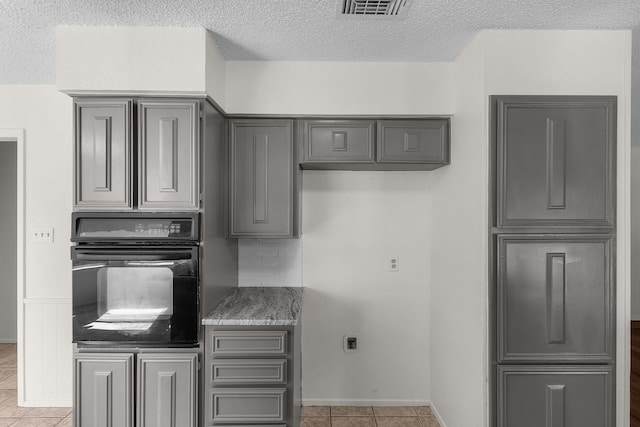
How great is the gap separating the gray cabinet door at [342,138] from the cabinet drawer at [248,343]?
119 centimetres

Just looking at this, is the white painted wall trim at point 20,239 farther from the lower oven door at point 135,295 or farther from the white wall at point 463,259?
the white wall at point 463,259

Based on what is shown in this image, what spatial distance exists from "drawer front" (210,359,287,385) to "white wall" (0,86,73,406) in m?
1.61

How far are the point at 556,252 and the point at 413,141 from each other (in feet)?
3.70

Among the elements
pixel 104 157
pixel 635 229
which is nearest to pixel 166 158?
pixel 104 157

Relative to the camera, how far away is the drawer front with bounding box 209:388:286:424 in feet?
7.55

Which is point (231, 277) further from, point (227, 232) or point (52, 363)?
point (52, 363)

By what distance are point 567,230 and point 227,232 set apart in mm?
2089

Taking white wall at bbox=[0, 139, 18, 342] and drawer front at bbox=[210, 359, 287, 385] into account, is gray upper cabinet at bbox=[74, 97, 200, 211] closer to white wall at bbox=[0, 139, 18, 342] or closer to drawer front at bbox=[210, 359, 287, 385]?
drawer front at bbox=[210, 359, 287, 385]

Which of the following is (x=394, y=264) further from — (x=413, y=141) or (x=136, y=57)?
(x=136, y=57)

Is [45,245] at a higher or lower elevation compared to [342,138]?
lower

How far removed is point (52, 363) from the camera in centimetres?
312

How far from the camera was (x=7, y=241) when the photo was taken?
14.8ft

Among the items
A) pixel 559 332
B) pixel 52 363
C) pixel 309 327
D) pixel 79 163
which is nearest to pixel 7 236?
pixel 52 363

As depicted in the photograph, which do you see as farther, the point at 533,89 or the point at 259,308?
the point at 259,308
